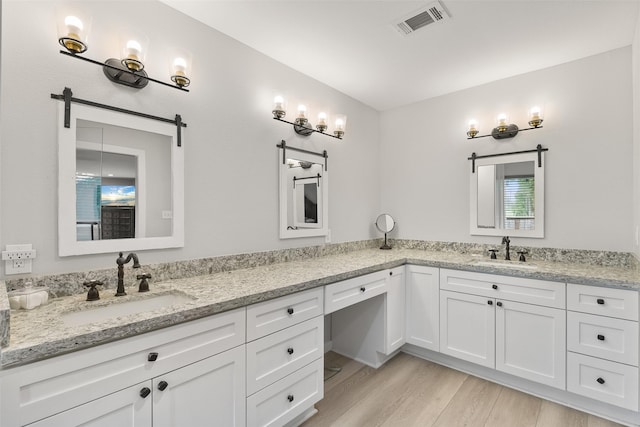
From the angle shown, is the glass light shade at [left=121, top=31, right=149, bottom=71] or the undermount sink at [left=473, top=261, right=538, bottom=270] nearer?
the glass light shade at [left=121, top=31, right=149, bottom=71]

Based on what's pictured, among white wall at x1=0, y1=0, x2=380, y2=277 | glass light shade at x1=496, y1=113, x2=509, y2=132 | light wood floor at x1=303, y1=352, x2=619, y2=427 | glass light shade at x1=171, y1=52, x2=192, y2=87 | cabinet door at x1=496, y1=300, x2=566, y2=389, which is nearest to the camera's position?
white wall at x1=0, y1=0, x2=380, y2=277

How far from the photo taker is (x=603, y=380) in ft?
6.34

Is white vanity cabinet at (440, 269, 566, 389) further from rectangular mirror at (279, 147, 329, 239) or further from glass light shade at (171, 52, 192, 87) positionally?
glass light shade at (171, 52, 192, 87)

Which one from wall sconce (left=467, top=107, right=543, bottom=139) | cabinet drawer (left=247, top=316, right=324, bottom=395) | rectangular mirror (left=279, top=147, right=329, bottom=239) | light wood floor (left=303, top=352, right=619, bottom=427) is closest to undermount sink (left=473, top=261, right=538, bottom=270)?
light wood floor (left=303, top=352, right=619, bottom=427)

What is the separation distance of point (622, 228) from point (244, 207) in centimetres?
284

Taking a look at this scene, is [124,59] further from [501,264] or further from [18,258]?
[501,264]

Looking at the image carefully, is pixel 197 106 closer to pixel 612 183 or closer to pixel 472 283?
pixel 472 283

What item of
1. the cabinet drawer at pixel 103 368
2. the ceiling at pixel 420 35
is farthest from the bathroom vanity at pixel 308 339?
the ceiling at pixel 420 35

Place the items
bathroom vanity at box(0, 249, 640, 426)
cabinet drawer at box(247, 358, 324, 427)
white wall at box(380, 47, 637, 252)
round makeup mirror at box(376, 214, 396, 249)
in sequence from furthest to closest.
A: round makeup mirror at box(376, 214, 396, 249), white wall at box(380, 47, 637, 252), cabinet drawer at box(247, 358, 324, 427), bathroom vanity at box(0, 249, 640, 426)

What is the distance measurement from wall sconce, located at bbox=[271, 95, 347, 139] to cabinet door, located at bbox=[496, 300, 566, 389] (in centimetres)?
196

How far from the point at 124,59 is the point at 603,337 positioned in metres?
3.20

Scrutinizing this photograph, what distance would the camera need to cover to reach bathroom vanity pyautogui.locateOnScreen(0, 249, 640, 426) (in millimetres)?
1052

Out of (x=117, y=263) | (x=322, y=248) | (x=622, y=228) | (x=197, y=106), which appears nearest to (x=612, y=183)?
(x=622, y=228)

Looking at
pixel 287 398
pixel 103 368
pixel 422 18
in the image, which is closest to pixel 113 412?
pixel 103 368
